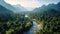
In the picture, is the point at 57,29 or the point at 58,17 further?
the point at 58,17

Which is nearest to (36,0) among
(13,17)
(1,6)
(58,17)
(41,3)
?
(41,3)

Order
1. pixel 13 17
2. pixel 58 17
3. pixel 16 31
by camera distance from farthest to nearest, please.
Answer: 1. pixel 13 17
2. pixel 58 17
3. pixel 16 31

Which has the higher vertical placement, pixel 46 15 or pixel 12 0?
pixel 12 0

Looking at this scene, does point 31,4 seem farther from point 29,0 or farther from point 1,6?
point 1,6

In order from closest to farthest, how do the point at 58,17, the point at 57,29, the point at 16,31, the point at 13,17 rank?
the point at 16,31 < the point at 57,29 < the point at 58,17 < the point at 13,17

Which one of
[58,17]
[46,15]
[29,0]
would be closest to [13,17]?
[46,15]

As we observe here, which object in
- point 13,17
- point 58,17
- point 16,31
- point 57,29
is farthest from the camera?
point 13,17

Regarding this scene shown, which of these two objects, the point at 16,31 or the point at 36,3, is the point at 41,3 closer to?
the point at 36,3

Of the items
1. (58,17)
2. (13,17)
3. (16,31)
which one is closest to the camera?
(16,31)

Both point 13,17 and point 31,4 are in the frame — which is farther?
point 13,17
